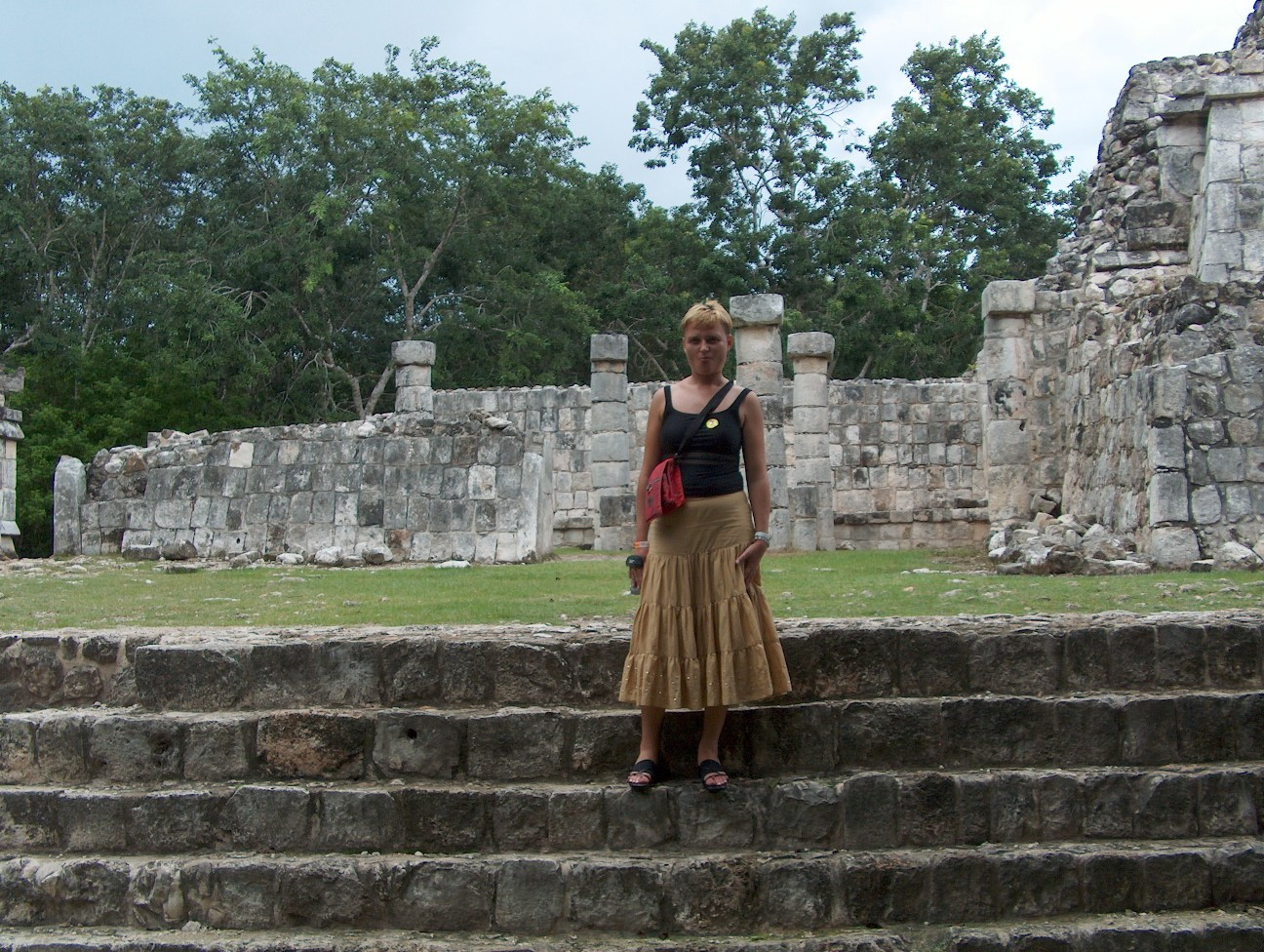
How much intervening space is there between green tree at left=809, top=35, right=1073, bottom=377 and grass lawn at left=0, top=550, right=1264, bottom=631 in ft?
53.3

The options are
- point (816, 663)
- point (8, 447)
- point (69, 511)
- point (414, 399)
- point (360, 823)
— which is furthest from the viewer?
point (414, 399)

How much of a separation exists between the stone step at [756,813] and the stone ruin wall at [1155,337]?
18.3 feet

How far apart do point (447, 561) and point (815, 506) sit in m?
6.66

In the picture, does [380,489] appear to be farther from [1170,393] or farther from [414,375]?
[414,375]

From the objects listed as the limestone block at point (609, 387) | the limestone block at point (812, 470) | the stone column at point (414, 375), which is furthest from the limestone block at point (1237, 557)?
the stone column at point (414, 375)

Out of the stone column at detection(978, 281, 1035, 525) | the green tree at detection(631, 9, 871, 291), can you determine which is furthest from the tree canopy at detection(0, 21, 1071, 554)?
the stone column at detection(978, 281, 1035, 525)

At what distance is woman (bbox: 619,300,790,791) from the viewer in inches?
174

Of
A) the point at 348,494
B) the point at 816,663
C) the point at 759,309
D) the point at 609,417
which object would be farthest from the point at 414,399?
the point at 816,663

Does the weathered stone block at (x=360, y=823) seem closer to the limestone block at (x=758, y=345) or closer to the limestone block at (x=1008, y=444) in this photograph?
the limestone block at (x=1008, y=444)

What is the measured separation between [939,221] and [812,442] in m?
13.9

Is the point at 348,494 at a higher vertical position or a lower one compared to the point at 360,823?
higher

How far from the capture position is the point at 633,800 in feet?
15.2

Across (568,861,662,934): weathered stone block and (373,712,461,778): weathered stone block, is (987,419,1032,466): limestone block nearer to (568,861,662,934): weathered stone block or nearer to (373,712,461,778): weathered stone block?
(373,712,461,778): weathered stone block

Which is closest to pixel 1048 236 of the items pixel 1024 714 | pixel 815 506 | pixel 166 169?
pixel 815 506
